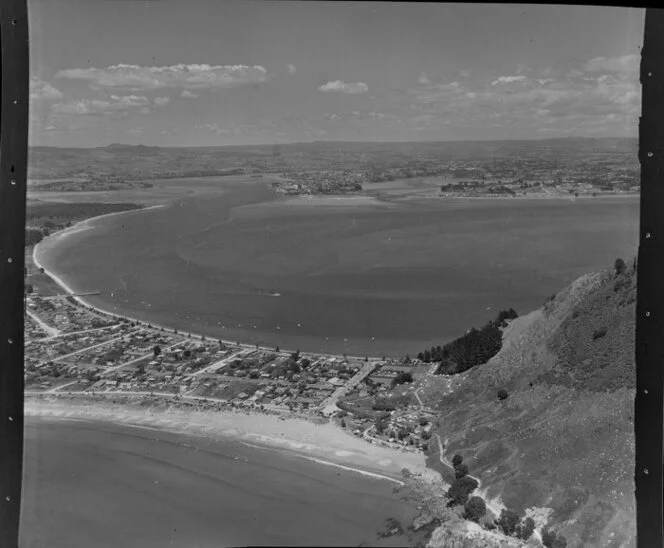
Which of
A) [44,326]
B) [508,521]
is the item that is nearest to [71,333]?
[44,326]

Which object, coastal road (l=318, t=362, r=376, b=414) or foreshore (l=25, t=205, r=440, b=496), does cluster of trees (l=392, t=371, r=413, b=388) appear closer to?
coastal road (l=318, t=362, r=376, b=414)

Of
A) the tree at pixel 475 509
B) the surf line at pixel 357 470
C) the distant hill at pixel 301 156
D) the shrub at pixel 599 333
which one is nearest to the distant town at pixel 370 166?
the distant hill at pixel 301 156

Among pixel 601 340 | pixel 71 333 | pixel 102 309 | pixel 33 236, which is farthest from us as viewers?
pixel 102 309

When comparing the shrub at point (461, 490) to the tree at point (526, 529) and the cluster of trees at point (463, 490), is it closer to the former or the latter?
the cluster of trees at point (463, 490)

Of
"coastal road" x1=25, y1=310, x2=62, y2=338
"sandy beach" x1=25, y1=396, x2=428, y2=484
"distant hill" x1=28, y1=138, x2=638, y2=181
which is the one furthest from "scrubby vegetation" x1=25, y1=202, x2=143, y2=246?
"sandy beach" x1=25, y1=396, x2=428, y2=484

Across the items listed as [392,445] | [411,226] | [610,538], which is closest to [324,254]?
[411,226]

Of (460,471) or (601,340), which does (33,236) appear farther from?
(601,340)
